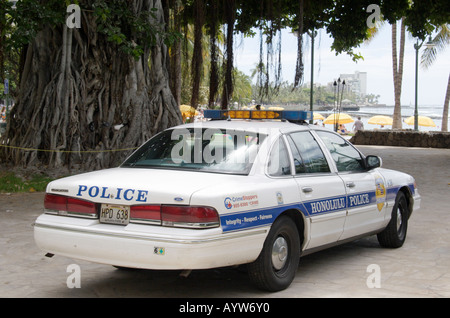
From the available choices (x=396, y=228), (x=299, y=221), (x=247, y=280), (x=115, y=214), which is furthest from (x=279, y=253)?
(x=396, y=228)

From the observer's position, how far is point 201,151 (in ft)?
18.8

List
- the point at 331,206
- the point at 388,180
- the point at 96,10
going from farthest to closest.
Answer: the point at 96,10 → the point at 388,180 → the point at 331,206

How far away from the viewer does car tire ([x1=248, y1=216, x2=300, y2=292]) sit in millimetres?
5074

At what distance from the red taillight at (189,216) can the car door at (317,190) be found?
1254 millimetres

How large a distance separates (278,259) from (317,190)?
35.0 inches

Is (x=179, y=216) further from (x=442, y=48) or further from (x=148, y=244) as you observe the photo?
(x=442, y=48)

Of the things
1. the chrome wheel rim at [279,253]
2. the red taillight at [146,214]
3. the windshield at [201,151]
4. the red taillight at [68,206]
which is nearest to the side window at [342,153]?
the windshield at [201,151]

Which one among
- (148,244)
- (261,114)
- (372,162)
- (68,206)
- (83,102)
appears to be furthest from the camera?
(83,102)

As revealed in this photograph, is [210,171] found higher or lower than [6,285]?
higher

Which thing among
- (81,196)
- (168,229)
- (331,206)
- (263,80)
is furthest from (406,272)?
(263,80)

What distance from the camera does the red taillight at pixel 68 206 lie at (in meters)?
4.94

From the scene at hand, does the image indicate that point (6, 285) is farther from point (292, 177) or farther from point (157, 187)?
point (292, 177)

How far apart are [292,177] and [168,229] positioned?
4.97ft
